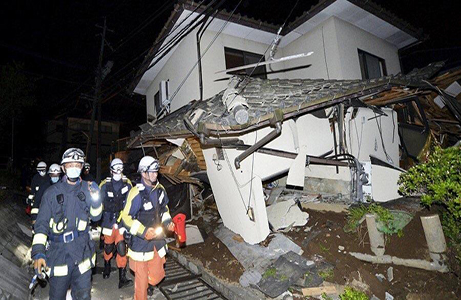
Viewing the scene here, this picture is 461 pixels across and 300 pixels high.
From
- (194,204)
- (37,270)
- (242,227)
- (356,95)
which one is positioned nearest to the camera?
(37,270)

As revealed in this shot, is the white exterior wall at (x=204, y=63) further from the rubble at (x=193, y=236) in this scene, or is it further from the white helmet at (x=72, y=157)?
the white helmet at (x=72, y=157)

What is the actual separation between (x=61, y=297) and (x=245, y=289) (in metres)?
3.04

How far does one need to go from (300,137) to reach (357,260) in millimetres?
2980

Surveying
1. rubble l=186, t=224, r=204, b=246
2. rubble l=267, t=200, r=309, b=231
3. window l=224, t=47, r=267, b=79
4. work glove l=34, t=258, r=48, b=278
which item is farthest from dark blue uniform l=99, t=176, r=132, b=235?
window l=224, t=47, r=267, b=79

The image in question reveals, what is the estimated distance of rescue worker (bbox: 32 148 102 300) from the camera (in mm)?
3670

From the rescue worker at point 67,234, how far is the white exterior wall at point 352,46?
30.3 feet

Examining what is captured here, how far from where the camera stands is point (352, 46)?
32.9 feet

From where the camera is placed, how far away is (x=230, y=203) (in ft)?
22.1

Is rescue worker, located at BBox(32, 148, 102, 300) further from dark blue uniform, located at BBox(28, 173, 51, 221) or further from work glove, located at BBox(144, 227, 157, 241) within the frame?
dark blue uniform, located at BBox(28, 173, 51, 221)

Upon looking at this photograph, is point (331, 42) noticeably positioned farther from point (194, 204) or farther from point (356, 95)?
point (194, 204)

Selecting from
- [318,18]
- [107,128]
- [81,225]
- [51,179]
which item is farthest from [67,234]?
[107,128]

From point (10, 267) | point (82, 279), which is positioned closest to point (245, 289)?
point (82, 279)

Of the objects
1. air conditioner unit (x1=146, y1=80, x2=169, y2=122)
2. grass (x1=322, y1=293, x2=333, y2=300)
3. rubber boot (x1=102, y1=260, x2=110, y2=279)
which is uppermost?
air conditioner unit (x1=146, y1=80, x2=169, y2=122)

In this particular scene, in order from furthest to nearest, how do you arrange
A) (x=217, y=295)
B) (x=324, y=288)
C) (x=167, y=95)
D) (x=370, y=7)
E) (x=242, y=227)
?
(x=167, y=95), (x=370, y=7), (x=242, y=227), (x=217, y=295), (x=324, y=288)
